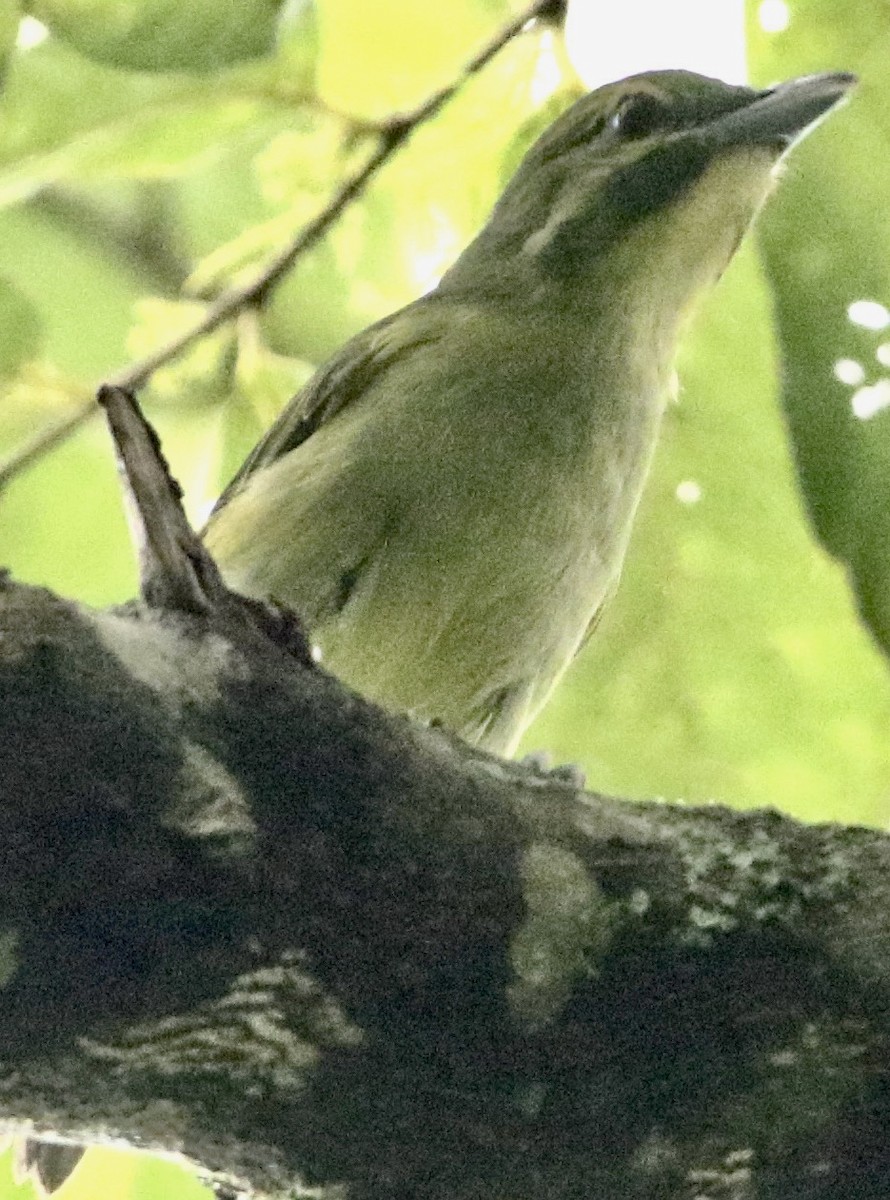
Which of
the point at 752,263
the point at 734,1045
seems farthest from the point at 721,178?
the point at 734,1045

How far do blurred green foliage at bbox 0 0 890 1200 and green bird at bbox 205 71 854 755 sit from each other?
75mm

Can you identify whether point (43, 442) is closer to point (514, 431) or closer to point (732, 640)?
point (514, 431)

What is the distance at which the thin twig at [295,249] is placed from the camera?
9.32ft

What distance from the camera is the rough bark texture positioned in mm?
1649

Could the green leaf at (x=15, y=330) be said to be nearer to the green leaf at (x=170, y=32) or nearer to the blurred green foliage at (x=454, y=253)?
the blurred green foliage at (x=454, y=253)

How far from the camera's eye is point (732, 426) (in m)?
2.98

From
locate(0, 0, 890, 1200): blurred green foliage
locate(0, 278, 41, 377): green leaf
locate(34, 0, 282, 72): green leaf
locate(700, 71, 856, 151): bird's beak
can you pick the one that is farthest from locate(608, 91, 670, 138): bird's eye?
locate(0, 278, 41, 377): green leaf

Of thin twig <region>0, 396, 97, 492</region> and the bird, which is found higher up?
the bird

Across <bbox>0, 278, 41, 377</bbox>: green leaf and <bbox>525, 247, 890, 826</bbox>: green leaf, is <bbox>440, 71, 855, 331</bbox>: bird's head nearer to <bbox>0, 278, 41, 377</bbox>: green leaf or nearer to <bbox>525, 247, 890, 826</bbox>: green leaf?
<bbox>525, 247, 890, 826</bbox>: green leaf

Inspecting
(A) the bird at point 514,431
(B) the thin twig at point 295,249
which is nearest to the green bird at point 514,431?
(A) the bird at point 514,431

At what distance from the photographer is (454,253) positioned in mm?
3416

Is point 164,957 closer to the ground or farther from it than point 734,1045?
closer to the ground

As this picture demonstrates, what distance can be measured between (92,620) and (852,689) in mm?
1422

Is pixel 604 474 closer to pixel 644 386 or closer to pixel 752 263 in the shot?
pixel 644 386
